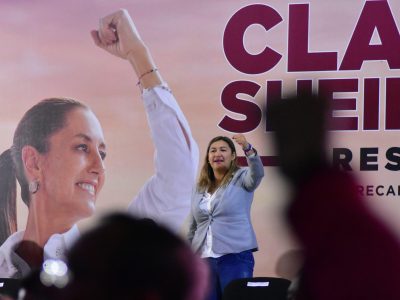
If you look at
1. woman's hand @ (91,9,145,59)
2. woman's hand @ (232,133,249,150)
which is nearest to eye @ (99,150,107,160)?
woman's hand @ (91,9,145,59)

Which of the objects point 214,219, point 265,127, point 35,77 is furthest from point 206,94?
point 35,77

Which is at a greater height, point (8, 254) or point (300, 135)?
point (300, 135)

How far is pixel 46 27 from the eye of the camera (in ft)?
18.7

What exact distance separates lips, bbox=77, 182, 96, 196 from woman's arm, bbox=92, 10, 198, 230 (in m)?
0.26

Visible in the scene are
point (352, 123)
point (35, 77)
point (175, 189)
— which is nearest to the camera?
point (352, 123)

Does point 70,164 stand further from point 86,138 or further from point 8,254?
point 8,254

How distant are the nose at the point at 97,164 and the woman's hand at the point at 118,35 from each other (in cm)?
62

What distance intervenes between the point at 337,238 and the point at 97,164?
3.75 meters

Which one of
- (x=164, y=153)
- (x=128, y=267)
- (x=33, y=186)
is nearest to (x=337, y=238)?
(x=128, y=267)

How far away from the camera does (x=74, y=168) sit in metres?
5.52

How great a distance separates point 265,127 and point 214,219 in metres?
0.59

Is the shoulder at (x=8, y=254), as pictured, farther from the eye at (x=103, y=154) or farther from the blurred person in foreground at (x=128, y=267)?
the blurred person in foreground at (x=128, y=267)

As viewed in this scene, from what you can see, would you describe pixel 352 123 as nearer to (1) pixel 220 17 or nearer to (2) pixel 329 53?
(2) pixel 329 53

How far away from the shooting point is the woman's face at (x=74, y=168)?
5488 mm
